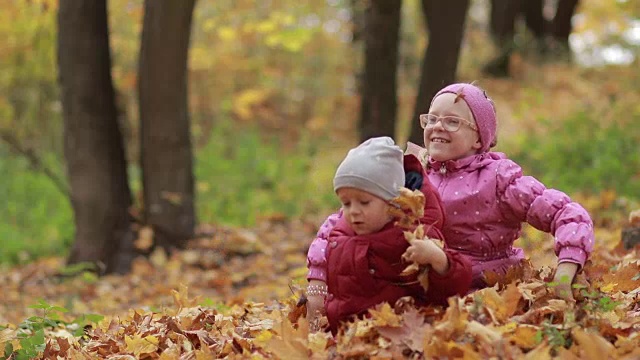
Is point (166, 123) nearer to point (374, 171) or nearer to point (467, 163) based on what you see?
point (467, 163)

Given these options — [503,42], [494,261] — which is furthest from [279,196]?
[494,261]

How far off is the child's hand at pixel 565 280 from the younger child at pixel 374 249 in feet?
1.25

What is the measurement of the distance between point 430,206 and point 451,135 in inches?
18.9

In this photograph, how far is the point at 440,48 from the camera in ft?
32.3

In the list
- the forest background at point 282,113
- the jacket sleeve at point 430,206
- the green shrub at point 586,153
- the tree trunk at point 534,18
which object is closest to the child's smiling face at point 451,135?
the jacket sleeve at point 430,206

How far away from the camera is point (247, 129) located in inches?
780

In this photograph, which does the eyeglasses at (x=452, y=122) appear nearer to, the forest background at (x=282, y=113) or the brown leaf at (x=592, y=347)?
the brown leaf at (x=592, y=347)

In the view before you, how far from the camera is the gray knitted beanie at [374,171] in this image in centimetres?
348

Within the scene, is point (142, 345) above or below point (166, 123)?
above

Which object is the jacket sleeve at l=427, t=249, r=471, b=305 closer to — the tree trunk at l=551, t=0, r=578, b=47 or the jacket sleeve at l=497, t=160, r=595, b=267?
the jacket sleeve at l=497, t=160, r=595, b=267

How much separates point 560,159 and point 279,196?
15.3 feet

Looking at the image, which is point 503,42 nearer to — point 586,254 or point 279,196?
point 279,196

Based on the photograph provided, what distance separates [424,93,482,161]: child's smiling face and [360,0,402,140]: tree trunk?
19.9ft

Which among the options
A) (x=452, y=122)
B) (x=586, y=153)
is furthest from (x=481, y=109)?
(x=586, y=153)
